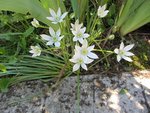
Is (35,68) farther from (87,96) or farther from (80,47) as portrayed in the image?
(80,47)

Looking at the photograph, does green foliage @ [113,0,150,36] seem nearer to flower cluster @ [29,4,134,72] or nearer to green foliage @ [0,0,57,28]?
flower cluster @ [29,4,134,72]

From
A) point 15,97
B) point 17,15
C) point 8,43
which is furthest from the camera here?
point 8,43

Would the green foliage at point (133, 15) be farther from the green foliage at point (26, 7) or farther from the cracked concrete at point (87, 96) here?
the green foliage at point (26, 7)

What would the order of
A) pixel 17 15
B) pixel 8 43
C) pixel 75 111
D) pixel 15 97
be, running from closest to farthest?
pixel 75 111 → pixel 15 97 → pixel 17 15 → pixel 8 43

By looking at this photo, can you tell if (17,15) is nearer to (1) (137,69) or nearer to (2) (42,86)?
(2) (42,86)

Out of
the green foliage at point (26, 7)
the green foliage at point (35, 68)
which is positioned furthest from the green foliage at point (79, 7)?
the green foliage at point (35, 68)

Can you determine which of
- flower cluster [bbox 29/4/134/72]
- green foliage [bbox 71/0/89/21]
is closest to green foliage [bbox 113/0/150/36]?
green foliage [bbox 71/0/89/21]

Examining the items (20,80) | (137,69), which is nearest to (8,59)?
(20,80)
